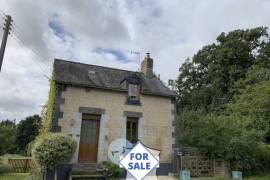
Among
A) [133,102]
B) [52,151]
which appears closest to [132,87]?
[133,102]

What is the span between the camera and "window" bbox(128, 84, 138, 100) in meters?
14.0

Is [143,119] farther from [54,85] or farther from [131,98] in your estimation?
[54,85]

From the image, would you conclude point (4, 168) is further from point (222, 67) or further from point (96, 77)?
point (222, 67)

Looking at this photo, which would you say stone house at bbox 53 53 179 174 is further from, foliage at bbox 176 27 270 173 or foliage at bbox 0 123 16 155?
foliage at bbox 0 123 16 155

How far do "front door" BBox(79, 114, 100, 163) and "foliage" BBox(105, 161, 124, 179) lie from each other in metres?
1.00

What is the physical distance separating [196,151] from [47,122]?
780 centimetres

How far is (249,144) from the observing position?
13375 millimetres

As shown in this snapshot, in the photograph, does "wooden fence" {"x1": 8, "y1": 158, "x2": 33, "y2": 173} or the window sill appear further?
"wooden fence" {"x1": 8, "y1": 158, "x2": 33, "y2": 173}

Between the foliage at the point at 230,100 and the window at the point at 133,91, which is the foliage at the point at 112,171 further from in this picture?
the foliage at the point at 230,100

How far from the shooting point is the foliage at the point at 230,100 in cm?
1355

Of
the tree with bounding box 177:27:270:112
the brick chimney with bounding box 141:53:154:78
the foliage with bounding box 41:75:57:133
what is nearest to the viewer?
the foliage with bounding box 41:75:57:133

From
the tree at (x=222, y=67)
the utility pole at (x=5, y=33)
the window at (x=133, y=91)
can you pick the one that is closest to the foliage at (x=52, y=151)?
the utility pole at (x=5, y=33)

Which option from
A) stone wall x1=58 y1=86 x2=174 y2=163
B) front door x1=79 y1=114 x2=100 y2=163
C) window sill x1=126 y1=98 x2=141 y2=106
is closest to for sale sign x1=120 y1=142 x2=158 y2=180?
stone wall x1=58 y1=86 x2=174 y2=163

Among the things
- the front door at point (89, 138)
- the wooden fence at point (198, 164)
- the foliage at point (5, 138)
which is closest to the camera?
the front door at point (89, 138)
